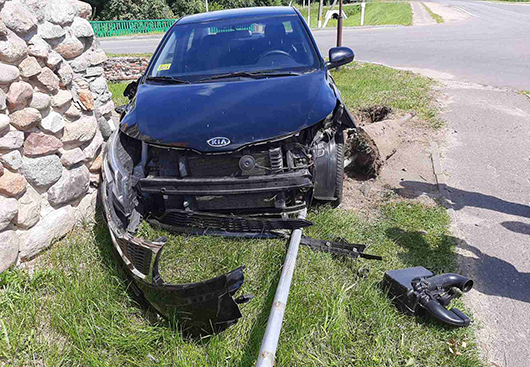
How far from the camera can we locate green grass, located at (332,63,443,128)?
7.20 meters

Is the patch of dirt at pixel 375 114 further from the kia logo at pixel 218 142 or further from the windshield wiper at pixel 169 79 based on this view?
the kia logo at pixel 218 142

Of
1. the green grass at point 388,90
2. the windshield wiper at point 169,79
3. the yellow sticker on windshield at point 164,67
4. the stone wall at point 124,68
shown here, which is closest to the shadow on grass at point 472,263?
the windshield wiper at point 169,79

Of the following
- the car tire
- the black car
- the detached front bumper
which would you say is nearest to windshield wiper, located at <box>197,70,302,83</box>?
the black car

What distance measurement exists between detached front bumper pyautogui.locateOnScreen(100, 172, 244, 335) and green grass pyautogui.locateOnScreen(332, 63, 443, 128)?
506 centimetres

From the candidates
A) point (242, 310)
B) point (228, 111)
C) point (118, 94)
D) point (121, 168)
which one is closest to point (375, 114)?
point (228, 111)

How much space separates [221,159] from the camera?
3.16 m

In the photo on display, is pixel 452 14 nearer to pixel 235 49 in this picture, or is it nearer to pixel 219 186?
pixel 235 49

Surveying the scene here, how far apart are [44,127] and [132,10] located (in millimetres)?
38079

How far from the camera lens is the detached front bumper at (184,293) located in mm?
2283

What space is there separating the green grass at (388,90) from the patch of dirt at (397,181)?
1.19 m

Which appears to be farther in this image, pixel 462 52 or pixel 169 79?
pixel 462 52

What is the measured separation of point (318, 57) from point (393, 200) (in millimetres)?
1674

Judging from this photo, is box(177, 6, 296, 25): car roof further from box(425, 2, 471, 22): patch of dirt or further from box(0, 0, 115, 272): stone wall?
box(425, 2, 471, 22): patch of dirt

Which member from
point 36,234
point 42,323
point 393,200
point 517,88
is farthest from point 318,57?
point 517,88
